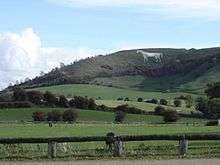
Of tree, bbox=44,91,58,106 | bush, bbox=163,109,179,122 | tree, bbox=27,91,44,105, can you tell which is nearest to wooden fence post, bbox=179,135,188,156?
bush, bbox=163,109,179,122

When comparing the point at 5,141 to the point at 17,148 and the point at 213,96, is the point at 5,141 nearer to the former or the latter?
→ the point at 17,148

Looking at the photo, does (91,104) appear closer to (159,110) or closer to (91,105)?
(91,105)

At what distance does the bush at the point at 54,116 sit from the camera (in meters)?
123

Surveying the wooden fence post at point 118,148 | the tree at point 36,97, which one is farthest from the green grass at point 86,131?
the tree at point 36,97

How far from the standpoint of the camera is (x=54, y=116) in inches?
4916

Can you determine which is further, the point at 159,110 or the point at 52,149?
the point at 159,110

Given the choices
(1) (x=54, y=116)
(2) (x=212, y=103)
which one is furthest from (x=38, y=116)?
(2) (x=212, y=103)

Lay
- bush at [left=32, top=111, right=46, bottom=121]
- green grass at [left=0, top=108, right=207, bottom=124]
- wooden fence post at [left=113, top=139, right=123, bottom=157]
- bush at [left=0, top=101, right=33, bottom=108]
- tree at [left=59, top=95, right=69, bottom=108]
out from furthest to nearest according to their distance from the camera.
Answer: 1. tree at [left=59, top=95, right=69, bottom=108]
2. bush at [left=0, top=101, right=33, bottom=108]
3. bush at [left=32, top=111, right=46, bottom=121]
4. green grass at [left=0, top=108, right=207, bottom=124]
5. wooden fence post at [left=113, top=139, right=123, bottom=157]

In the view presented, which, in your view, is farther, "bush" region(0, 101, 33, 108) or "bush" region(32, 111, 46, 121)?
"bush" region(0, 101, 33, 108)

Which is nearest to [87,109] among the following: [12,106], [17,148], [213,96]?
[12,106]

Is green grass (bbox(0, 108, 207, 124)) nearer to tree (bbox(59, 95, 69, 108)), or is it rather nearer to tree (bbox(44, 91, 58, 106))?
tree (bbox(59, 95, 69, 108))

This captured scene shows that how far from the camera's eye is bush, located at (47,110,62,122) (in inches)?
4855

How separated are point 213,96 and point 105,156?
102 m

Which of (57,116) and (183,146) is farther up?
(183,146)
